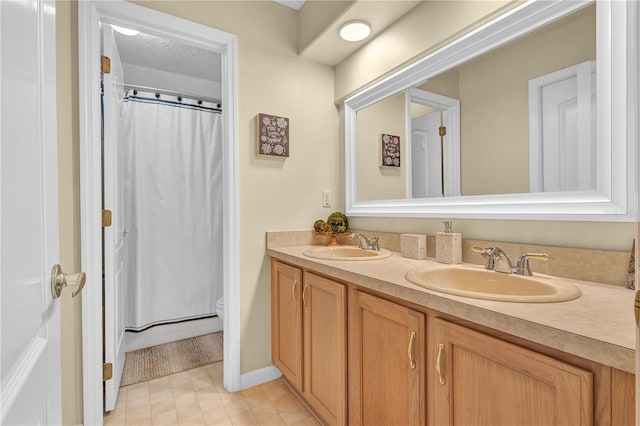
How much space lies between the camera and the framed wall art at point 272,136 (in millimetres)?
1925

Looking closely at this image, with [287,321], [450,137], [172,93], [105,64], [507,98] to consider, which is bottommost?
[287,321]

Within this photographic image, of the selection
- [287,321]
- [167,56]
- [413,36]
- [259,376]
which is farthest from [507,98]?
[167,56]

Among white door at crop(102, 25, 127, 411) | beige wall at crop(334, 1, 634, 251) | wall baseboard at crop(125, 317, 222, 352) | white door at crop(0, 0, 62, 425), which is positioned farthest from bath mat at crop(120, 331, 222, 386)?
white door at crop(0, 0, 62, 425)

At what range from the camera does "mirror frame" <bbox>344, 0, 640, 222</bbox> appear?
0.95 m

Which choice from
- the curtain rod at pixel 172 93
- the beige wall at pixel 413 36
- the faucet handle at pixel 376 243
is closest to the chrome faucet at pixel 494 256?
the faucet handle at pixel 376 243

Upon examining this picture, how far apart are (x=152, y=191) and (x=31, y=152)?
2239 mm

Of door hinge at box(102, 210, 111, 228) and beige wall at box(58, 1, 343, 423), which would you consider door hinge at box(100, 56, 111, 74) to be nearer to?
beige wall at box(58, 1, 343, 423)

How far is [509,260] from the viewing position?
3.78 feet

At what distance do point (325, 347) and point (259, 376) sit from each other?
30.8 inches

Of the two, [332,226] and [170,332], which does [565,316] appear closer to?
[332,226]

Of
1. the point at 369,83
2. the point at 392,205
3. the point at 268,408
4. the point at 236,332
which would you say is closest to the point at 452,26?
the point at 369,83

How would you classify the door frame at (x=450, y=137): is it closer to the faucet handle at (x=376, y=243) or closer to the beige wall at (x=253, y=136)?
the faucet handle at (x=376, y=243)

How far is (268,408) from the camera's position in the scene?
170 cm

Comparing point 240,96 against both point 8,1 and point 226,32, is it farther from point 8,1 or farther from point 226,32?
point 8,1
